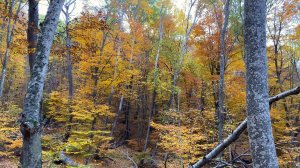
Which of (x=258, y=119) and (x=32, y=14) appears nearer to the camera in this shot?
(x=258, y=119)

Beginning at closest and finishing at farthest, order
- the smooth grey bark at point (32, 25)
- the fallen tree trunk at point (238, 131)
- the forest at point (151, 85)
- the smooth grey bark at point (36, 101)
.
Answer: the fallen tree trunk at point (238, 131)
the smooth grey bark at point (36, 101)
the smooth grey bark at point (32, 25)
the forest at point (151, 85)

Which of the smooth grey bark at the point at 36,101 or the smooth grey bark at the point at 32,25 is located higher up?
the smooth grey bark at the point at 32,25

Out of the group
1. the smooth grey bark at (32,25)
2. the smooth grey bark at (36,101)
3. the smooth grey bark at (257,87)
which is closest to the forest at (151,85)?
the smooth grey bark at (32,25)

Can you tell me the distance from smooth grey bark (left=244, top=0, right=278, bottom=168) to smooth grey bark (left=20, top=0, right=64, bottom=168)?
8.78ft

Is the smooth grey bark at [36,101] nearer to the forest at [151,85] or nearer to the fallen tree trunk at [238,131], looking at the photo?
the forest at [151,85]

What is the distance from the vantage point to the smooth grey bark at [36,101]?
9.87 feet

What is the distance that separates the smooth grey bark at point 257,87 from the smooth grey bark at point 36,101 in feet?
8.78

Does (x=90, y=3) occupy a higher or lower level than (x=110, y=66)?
higher

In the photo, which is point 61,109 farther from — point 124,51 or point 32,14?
point 32,14

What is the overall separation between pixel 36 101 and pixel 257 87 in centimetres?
282

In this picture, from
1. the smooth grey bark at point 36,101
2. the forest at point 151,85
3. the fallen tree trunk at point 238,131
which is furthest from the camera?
the forest at point 151,85

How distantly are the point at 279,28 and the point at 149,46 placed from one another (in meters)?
8.35

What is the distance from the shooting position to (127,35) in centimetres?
1377

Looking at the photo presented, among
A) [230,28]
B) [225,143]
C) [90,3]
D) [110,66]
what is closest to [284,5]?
[230,28]
